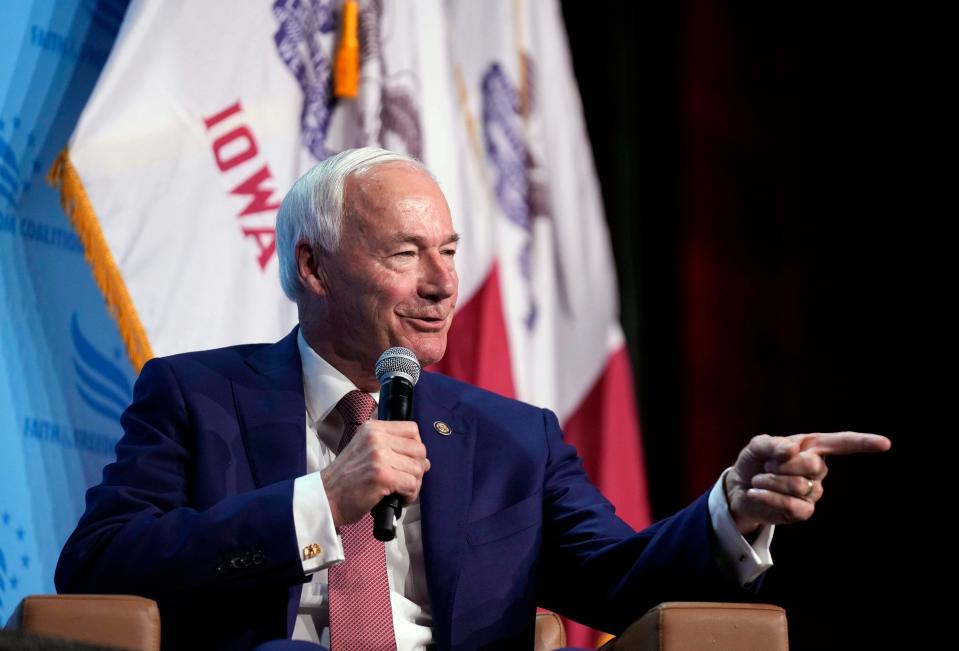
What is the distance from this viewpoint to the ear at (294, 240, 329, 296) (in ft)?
6.59

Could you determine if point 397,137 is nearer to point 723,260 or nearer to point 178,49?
point 178,49

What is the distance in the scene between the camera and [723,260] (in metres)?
4.07

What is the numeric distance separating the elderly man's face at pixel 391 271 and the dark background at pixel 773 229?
85.1 inches

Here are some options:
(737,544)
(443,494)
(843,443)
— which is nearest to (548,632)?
(443,494)

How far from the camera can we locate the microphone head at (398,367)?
158cm

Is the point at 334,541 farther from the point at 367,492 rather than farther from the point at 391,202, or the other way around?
the point at 391,202

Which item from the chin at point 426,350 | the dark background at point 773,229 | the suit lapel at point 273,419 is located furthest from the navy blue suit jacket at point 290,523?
the dark background at point 773,229

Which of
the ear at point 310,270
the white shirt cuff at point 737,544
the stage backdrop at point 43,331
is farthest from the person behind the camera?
the stage backdrop at point 43,331

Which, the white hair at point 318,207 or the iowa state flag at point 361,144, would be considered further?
the iowa state flag at point 361,144

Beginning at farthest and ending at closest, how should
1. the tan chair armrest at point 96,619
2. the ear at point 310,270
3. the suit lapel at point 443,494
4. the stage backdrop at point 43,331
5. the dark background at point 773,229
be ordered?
the dark background at point 773,229, the stage backdrop at point 43,331, the ear at point 310,270, the suit lapel at point 443,494, the tan chair armrest at point 96,619

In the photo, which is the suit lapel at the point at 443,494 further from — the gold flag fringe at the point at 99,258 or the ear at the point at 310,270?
the gold flag fringe at the point at 99,258

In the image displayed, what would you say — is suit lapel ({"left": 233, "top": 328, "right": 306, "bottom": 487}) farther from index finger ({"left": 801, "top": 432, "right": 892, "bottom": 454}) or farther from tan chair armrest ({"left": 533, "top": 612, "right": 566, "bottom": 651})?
index finger ({"left": 801, "top": 432, "right": 892, "bottom": 454})

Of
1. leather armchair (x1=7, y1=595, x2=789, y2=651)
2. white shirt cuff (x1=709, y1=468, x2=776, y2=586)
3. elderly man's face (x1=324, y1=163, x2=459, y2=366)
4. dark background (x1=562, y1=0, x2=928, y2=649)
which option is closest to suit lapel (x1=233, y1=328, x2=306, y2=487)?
elderly man's face (x1=324, y1=163, x2=459, y2=366)

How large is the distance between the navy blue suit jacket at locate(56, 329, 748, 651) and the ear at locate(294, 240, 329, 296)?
0.33 feet
